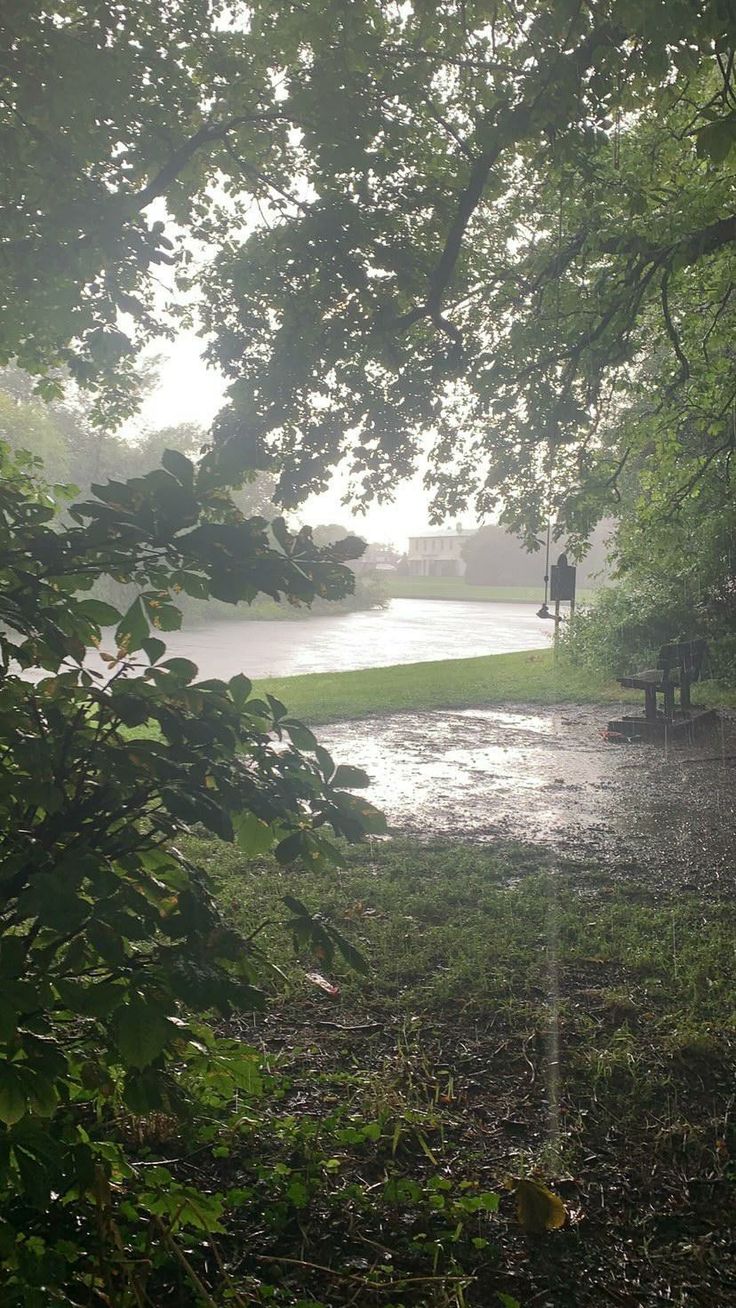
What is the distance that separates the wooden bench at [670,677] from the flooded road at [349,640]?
266 inches

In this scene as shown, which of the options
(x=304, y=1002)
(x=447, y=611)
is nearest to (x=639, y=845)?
(x=304, y=1002)

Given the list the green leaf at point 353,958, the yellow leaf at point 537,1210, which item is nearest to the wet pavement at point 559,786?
the yellow leaf at point 537,1210

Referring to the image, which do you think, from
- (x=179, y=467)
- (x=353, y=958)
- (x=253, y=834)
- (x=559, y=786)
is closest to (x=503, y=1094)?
(x=353, y=958)

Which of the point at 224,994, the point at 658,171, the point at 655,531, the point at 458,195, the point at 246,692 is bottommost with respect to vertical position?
the point at 224,994

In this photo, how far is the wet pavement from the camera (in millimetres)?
6797

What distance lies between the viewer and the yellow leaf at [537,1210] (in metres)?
2.54

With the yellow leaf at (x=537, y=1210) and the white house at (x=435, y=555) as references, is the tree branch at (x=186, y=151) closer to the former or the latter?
the yellow leaf at (x=537, y=1210)

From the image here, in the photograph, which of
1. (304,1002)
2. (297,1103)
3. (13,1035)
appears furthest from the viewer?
(304,1002)

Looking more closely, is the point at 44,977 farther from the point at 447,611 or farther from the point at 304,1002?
the point at 447,611

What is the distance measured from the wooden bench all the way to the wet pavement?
0.66 metres

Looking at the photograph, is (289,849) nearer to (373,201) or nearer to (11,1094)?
(11,1094)

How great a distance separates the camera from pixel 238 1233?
2467mm

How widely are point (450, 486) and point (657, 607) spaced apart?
6.14 m

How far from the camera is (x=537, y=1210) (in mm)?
2553
